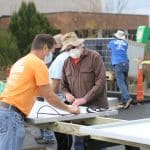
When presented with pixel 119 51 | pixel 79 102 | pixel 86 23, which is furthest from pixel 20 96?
pixel 86 23

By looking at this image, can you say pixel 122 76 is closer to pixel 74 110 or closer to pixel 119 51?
pixel 119 51

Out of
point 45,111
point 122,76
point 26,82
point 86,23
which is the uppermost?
point 26,82

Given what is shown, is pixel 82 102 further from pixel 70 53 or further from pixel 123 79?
pixel 123 79

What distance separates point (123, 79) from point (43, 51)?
8302mm

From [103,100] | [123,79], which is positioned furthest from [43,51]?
[123,79]

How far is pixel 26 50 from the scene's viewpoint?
29297 mm

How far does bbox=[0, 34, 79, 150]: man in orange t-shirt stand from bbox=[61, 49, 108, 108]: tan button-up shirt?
32.2 inches

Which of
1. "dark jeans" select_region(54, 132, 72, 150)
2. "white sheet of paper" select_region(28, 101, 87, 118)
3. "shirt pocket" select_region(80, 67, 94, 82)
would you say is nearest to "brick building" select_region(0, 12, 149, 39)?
"dark jeans" select_region(54, 132, 72, 150)

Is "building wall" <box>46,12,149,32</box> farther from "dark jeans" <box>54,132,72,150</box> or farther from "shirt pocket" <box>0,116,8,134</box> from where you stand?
"shirt pocket" <box>0,116,8,134</box>

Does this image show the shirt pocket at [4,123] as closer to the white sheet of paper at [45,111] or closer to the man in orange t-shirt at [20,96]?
the man in orange t-shirt at [20,96]

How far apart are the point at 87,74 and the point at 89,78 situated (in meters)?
0.06

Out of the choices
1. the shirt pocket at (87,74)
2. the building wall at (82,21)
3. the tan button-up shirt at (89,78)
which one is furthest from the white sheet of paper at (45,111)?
the building wall at (82,21)

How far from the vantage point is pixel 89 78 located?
6.71 m

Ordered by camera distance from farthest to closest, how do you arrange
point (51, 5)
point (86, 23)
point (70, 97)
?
point (51, 5) → point (86, 23) → point (70, 97)
